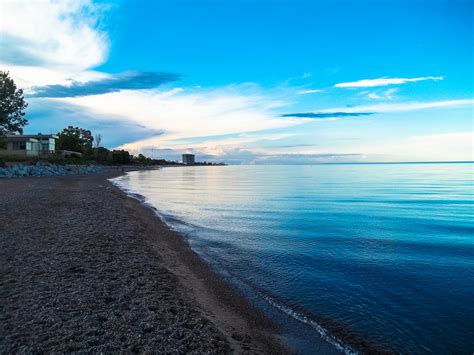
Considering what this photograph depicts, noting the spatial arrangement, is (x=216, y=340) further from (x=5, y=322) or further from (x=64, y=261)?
(x=64, y=261)

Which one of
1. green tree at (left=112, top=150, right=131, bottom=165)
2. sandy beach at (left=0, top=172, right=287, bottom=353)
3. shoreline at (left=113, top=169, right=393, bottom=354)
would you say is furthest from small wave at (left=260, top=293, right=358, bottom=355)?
green tree at (left=112, top=150, right=131, bottom=165)

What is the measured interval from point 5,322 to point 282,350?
4431 mm

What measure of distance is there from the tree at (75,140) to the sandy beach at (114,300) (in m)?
113

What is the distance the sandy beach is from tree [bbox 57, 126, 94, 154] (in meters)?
113

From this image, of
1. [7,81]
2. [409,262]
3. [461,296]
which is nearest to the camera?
[461,296]

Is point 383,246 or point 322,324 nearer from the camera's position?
point 322,324

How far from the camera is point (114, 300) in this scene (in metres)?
6.47

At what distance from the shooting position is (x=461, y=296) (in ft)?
27.2

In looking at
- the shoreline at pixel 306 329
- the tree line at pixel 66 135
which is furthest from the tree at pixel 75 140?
the shoreline at pixel 306 329

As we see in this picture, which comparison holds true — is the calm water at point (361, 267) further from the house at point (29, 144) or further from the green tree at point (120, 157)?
the green tree at point (120, 157)

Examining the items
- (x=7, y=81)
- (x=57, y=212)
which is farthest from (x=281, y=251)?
(x=7, y=81)

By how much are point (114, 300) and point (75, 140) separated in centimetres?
12475

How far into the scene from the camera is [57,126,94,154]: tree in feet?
373

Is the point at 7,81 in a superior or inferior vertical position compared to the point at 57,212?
superior
